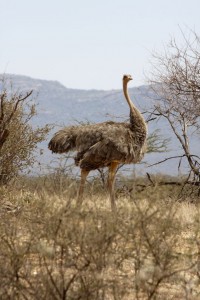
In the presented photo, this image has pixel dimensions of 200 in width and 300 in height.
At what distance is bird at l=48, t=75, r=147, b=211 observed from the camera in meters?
11.2

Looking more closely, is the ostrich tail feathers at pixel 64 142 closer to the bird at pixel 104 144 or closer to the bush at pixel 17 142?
the bird at pixel 104 144

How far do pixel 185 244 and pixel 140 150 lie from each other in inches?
125

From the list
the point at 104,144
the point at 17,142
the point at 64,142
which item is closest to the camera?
the point at 104,144

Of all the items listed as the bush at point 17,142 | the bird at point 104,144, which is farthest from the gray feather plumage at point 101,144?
the bush at point 17,142

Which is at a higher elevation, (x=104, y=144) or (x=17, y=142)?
(x=104, y=144)

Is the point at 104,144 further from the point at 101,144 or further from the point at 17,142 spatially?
the point at 17,142

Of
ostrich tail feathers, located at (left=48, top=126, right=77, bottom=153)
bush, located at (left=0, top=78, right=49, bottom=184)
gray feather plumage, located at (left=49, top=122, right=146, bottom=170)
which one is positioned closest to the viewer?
gray feather plumage, located at (left=49, top=122, right=146, bottom=170)

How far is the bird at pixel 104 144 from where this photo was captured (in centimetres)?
1124

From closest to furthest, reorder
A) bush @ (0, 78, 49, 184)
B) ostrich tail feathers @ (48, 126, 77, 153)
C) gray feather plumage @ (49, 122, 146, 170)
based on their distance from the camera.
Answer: gray feather plumage @ (49, 122, 146, 170) < ostrich tail feathers @ (48, 126, 77, 153) < bush @ (0, 78, 49, 184)

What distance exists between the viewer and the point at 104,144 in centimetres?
1122

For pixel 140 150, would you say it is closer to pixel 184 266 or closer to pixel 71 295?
pixel 184 266

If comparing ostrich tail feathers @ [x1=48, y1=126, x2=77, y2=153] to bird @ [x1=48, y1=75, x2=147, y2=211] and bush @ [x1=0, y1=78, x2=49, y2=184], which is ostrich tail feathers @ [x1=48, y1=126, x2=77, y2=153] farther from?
bush @ [x1=0, y1=78, x2=49, y2=184]

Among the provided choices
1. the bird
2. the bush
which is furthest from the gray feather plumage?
the bush

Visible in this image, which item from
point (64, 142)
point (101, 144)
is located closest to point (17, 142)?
point (64, 142)
